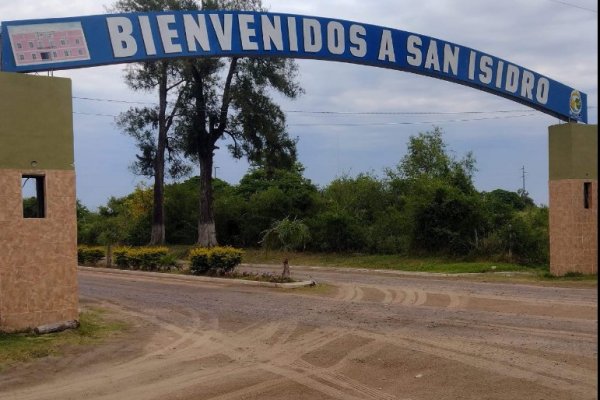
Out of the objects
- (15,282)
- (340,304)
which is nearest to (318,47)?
(340,304)

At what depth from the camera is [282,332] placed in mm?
12008

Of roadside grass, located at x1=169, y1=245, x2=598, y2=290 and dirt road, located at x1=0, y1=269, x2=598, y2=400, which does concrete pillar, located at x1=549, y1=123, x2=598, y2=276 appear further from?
dirt road, located at x1=0, y1=269, x2=598, y2=400

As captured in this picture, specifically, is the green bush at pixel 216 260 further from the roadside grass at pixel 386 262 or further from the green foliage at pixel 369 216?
the roadside grass at pixel 386 262

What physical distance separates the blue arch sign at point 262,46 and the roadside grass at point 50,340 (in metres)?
4.92

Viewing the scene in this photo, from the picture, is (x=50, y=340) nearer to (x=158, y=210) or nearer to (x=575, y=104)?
(x=575, y=104)

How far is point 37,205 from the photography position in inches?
480

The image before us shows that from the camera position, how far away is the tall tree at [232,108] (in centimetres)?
3622

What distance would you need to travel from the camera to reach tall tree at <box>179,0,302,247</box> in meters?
36.2

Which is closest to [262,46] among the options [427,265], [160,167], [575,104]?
[575,104]

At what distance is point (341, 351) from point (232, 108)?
27921mm

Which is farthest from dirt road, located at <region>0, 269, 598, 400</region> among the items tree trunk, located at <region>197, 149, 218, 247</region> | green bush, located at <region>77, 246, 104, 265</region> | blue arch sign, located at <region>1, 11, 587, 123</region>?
tree trunk, located at <region>197, 149, 218, 247</region>

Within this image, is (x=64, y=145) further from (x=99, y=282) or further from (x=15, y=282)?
(x=99, y=282)

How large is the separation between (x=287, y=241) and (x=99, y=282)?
739cm

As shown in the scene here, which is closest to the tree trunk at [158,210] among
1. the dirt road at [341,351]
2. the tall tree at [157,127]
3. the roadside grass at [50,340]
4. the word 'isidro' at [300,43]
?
the tall tree at [157,127]
